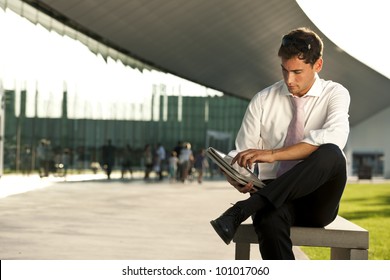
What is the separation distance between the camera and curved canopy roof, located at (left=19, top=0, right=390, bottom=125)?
27.8m

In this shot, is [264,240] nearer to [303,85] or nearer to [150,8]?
[303,85]

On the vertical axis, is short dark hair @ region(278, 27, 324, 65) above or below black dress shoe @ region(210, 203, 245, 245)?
above

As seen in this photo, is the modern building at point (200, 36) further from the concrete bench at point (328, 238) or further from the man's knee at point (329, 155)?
the man's knee at point (329, 155)

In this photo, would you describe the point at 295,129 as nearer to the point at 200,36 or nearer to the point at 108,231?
the point at 108,231

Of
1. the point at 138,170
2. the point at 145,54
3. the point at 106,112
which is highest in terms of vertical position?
the point at 145,54

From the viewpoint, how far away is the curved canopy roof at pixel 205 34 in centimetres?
2783

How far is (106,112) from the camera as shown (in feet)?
107

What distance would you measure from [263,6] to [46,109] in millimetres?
9509

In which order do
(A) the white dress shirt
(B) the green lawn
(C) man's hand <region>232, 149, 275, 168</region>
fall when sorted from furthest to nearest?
(B) the green lawn → (A) the white dress shirt → (C) man's hand <region>232, 149, 275, 168</region>

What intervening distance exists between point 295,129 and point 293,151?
1.03 ft

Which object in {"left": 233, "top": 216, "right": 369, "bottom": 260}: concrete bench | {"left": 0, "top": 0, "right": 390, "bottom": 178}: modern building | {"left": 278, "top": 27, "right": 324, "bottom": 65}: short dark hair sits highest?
{"left": 0, "top": 0, "right": 390, "bottom": 178}: modern building

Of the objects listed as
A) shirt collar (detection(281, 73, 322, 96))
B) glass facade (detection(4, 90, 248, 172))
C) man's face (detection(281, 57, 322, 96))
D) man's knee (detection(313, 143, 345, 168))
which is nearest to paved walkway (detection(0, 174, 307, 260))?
shirt collar (detection(281, 73, 322, 96))

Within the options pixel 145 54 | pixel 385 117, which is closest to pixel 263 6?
pixel 145 54

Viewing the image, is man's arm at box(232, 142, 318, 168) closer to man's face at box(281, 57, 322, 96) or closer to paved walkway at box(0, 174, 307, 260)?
man's face at box(281, 57, 322, 96)
